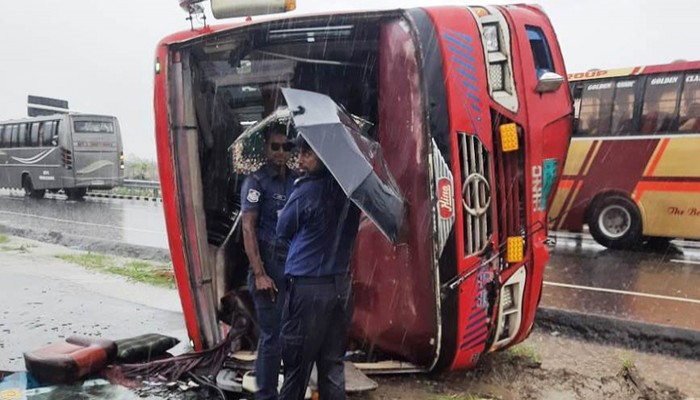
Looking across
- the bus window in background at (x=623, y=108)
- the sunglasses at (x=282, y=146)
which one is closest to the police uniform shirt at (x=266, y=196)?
the sunglasses at (x=282, y=146)

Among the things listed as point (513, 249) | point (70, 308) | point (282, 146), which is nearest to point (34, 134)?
point (70, 308)

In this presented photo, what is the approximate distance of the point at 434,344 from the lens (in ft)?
11.9

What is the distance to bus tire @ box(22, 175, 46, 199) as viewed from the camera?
22.8m

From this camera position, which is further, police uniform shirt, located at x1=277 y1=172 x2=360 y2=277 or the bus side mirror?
the bus side mirror

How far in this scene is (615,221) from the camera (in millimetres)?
10328

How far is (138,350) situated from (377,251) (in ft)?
6.18

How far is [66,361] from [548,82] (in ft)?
11.4

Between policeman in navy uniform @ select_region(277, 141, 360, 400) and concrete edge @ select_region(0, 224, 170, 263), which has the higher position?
policeman in navy uniform @ select_region(277, 141, 360, 400)

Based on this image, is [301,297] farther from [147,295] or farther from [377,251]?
[147,295]

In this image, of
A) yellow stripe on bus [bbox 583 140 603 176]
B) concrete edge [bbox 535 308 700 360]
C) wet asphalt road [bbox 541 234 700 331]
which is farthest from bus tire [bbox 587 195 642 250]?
concrete edge [bbox 535 308 700 360]

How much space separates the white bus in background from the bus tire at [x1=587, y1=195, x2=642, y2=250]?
674 inches

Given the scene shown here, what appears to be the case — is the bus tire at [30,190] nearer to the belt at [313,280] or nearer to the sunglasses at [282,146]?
the sunglasses at [282,146]

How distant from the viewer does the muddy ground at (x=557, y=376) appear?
12.8 feet

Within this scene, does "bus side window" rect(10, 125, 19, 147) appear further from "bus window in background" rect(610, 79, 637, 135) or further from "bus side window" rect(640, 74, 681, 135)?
"bus side window" rect(640, 74, 681, 135)
